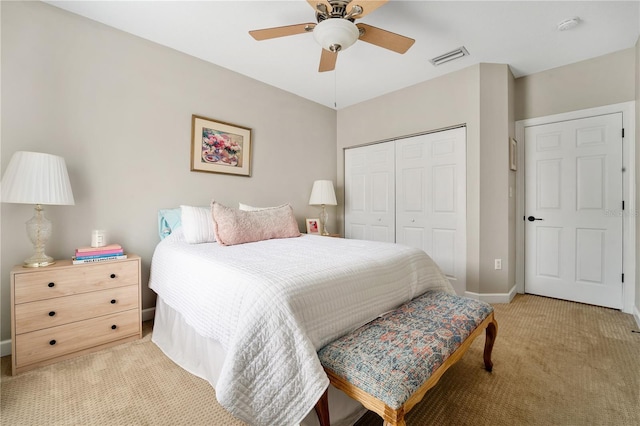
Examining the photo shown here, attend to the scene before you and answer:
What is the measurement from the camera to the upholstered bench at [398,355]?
940mm

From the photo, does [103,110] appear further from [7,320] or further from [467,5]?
[467,5]

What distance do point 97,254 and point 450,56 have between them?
3.50 metres

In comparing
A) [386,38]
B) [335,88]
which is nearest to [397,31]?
[386,38]

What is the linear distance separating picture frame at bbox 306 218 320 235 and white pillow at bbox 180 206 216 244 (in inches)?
57.5

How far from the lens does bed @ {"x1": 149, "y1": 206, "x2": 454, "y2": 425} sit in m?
1.04

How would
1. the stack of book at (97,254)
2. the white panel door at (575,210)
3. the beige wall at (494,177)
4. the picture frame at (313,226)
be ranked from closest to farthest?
the stack of book at (97,254), the white panel door at (575,210), the beige wall at (494,177), the picture frame at (313,226)

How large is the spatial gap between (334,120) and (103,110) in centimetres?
289

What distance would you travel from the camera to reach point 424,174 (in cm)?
334

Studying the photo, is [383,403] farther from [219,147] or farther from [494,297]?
[219,147]

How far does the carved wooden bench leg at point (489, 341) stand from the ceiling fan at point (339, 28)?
1.88 m

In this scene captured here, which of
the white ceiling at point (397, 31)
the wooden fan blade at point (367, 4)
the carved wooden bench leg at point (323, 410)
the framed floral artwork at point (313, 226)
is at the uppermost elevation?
the white ceiling at point (397, 31)

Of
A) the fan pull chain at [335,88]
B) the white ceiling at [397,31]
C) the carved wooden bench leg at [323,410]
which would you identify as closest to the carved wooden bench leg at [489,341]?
the carved wooden bench leg at [323,410]

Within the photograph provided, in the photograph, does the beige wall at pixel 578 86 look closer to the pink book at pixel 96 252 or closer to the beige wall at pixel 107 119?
the beige wall at pixel 107 119

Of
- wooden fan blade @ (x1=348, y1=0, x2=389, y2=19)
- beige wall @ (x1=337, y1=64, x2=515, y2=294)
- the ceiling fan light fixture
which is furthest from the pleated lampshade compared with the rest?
beige wall @ (x1=337, y1=64, x2=515, y2=294)
